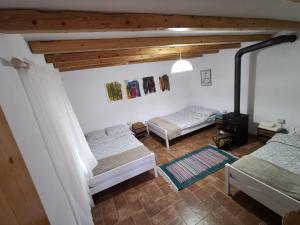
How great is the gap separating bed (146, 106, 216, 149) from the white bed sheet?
913mm

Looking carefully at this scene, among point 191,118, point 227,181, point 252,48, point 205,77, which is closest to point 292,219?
point 227,181

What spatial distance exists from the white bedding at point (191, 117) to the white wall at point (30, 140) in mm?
3285

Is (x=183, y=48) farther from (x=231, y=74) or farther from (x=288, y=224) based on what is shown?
(x=288, y=224)

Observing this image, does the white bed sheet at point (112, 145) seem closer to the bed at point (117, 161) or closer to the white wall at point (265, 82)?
the bed at point (117, 161)

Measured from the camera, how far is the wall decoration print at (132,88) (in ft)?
15.6

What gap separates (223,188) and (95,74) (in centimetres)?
409

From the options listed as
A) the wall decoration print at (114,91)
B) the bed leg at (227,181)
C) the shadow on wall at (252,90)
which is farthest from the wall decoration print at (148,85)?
the bed leg at (227,181)

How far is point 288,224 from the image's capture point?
0.96 m

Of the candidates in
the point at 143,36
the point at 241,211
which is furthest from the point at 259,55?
the point at 241,211

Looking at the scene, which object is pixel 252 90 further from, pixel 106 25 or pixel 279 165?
pixel 106 25

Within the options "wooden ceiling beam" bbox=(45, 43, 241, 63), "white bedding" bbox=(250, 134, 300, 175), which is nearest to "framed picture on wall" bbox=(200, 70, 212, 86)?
"wooden ceiling beam" bbox=(45, 43, 241, 63)

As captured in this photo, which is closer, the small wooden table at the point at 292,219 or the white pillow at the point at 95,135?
the small wooden table at the point at 292,219

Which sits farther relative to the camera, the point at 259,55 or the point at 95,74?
the point at 95,74

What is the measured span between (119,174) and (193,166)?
5.09 feet
